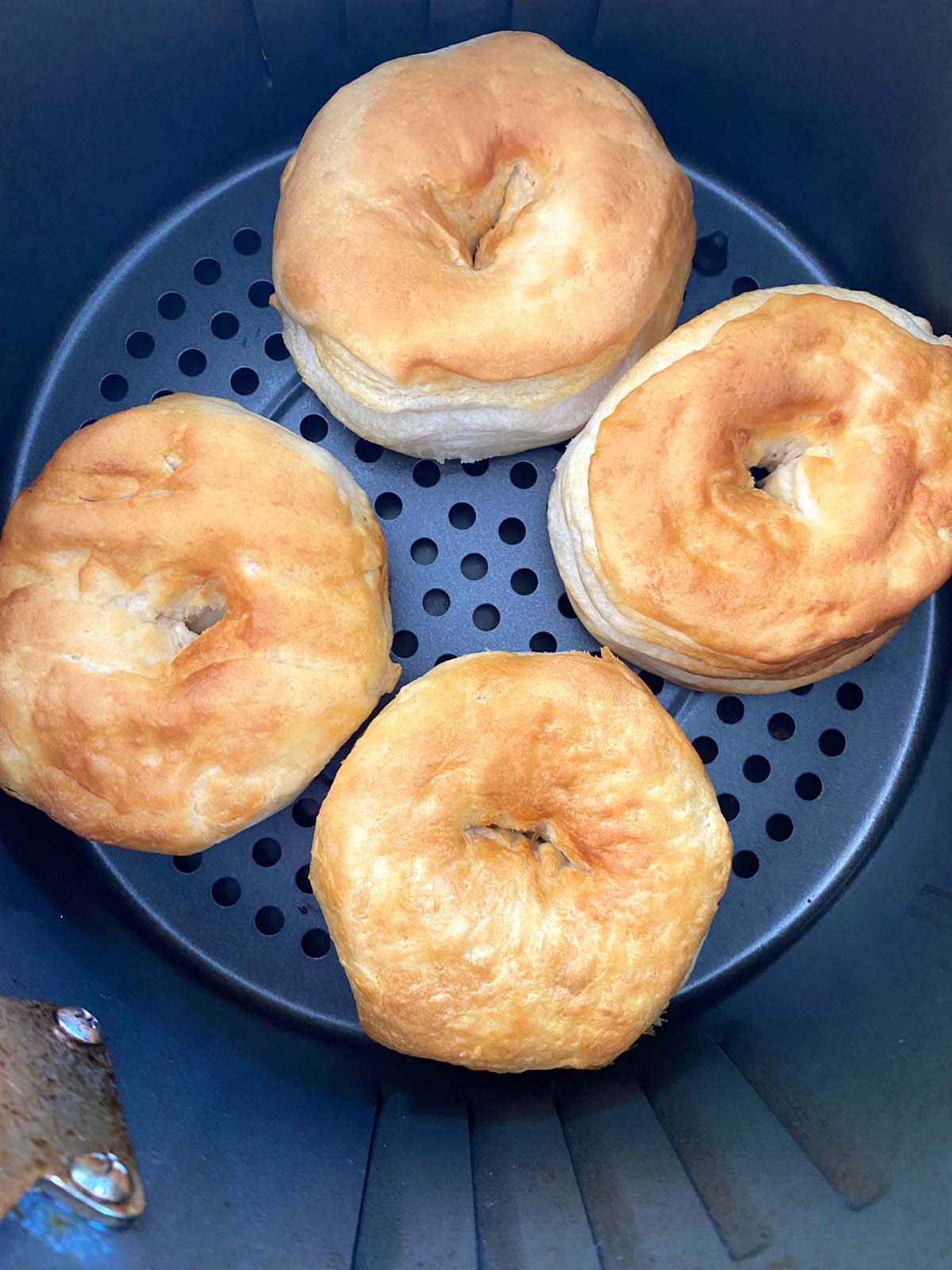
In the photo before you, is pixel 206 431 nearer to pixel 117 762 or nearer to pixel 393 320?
pixel 393 320

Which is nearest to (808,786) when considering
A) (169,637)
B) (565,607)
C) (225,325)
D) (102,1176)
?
(565,607)

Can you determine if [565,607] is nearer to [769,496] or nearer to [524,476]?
[524,476]

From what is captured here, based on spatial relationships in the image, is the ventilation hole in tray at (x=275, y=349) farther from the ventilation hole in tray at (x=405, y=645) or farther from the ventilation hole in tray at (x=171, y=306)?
the ventilation hole in tray at (x=405, y=645)

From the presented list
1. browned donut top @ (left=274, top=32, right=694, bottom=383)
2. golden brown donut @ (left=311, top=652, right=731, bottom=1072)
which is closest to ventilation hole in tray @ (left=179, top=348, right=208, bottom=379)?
browned donut top @ (left=274, top=32, right=694, bottom=383)

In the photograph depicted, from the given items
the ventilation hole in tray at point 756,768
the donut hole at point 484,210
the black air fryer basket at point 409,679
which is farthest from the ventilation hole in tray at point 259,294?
the ventilation hole in tray at point 756,768

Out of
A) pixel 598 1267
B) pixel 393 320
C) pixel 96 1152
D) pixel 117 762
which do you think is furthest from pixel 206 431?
pixel 598 1267

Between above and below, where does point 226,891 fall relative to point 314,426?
below

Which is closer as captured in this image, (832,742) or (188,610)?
(188,610)

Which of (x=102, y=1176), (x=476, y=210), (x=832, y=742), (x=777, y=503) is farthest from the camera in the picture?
(x=832, y=742)
